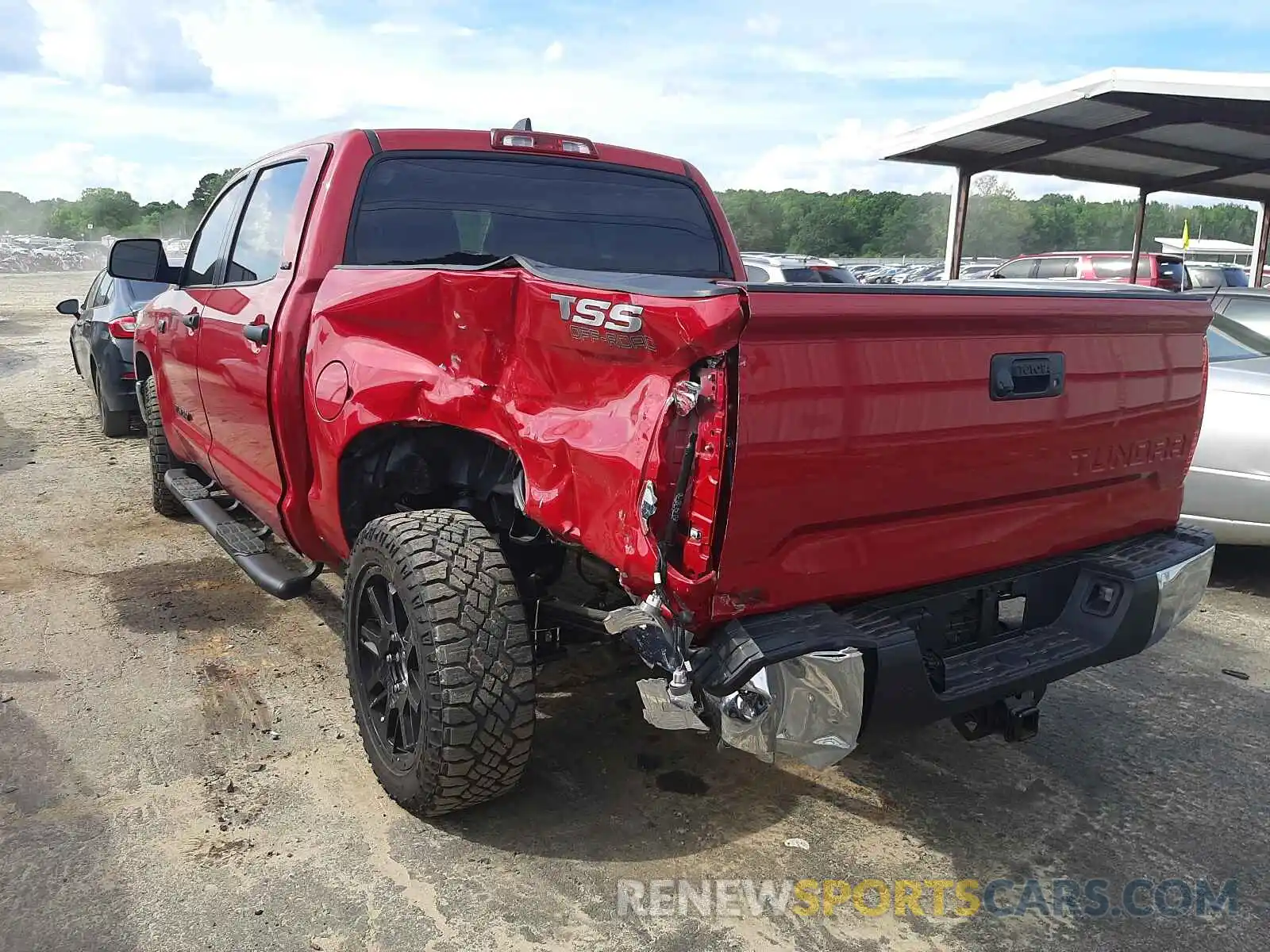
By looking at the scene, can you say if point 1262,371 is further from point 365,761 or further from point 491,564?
point 365,761

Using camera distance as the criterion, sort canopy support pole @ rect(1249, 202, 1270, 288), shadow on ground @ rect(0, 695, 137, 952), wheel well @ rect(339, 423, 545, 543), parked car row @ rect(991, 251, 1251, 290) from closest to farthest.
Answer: shadow on ground @ rect(0, 695, 137, 952) → wheel well @ rect(339, 423, 545, 543) → canopy support pole @ rect(1249, 202, 1270, 288) → parked car row @ rect(991, 251, 1251, 290)

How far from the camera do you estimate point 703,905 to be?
2.64 m

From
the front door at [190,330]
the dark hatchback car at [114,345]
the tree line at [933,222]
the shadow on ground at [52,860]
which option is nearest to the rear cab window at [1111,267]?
the dark hatchback car at [114,345]

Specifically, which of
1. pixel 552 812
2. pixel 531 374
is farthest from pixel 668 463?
pixel 552 812

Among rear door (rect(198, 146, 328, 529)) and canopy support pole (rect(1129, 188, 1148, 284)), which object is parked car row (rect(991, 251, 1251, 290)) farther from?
rear door (rect(198, 146, 328, 529))

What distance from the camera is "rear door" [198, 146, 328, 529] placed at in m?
3.60

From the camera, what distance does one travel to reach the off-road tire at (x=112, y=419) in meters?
8.55

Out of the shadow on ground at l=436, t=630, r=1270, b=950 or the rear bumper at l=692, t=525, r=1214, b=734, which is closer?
the rear bumper at l=692, t=525, r=1214, b=734

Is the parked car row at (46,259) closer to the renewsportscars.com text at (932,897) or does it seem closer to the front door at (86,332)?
the front door at (86,332)

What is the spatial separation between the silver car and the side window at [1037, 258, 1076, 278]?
16.9m

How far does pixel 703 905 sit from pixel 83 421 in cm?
901

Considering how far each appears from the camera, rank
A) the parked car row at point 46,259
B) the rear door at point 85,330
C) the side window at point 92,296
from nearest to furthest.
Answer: the rear door at point 85,330, the side window at point 92,296, the parked car row at point 46,259

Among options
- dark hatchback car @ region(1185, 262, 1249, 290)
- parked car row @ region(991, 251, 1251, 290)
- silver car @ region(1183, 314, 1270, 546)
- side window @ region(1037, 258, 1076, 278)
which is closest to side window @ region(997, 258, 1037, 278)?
parked car row @ region(991, 251, 1251, 290)

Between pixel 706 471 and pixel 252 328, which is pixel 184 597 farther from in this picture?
pixel 706 471
